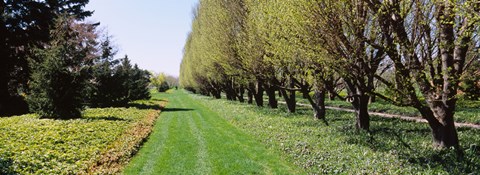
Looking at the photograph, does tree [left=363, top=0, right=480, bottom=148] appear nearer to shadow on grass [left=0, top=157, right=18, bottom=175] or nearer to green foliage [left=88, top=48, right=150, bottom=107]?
shadow on grass [left=0, top=157, right=18, bottom=175]

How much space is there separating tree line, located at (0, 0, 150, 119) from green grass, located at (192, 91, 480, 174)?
1172 cm

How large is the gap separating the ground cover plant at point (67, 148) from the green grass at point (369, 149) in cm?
565

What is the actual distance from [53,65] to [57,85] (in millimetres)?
1178

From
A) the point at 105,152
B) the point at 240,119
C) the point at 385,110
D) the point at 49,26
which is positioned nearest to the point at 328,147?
the point at 105,152

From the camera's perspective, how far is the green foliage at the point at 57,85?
19.0 meters

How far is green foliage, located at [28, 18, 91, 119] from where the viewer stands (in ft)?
62.3

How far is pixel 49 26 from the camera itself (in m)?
29.2

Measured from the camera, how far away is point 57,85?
19.4 meters

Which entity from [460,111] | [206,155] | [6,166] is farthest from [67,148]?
[460,111]

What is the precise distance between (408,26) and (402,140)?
3918 millimetres

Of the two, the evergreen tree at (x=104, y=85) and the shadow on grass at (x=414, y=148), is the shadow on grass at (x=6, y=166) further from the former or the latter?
the evergreen tree at (x=104, y=85)

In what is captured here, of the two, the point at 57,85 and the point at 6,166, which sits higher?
the point at 57,85

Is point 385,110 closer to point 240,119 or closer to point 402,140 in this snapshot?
point 240,119

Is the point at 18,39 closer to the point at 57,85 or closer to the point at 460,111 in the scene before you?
the point at 57,85
